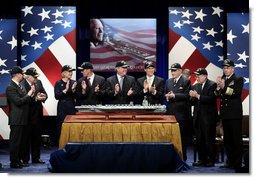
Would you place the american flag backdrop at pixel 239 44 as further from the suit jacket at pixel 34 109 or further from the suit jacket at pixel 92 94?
the suit jacket at pixel 34 109

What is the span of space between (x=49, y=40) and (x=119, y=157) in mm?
4856

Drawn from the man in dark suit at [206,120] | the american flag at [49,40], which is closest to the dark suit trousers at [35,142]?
the american flag at [49,40]

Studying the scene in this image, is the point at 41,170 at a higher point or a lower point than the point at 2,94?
lower

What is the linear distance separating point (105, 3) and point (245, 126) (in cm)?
443

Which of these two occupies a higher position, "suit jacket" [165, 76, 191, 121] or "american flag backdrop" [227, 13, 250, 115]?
"american flag backdrop" [227, 13, 250, 115]


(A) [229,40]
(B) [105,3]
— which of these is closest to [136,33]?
(B) [105,3]

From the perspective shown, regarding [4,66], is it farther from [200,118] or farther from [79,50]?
[200,118]

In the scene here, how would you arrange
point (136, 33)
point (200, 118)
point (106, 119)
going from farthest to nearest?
point (136, 33) → point (200, 118) → point (106, 119)

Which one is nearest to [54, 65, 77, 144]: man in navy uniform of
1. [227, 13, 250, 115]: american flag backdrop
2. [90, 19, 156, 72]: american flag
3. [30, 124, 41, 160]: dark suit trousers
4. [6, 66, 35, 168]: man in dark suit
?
[30, 124, 41, 160]: dark suit trousers

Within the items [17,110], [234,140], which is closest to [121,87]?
[17,110]

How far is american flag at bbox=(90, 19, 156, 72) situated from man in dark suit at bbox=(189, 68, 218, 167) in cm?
307

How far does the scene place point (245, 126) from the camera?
9.40 metres

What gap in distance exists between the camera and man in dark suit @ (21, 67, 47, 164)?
9.09 metres

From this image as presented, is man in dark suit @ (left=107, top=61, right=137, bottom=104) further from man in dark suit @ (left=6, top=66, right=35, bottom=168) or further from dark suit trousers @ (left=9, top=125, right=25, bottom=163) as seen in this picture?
dark suit trousers @ (left=9, top=125, right=25, bottom=163)
